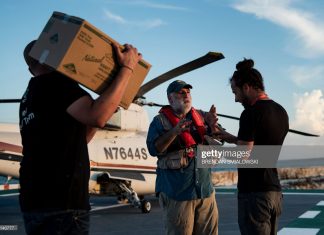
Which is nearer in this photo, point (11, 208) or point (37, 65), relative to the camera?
point (37, 65)

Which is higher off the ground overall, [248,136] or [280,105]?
[280,105]

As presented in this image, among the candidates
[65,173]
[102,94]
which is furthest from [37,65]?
[65,173]

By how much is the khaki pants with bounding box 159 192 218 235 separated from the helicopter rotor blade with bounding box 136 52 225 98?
3264 millimetres

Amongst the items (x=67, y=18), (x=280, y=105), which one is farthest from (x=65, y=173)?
(x=280, y=105)

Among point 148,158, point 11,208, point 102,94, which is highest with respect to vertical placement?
point 102,94

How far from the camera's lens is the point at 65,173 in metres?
2.16

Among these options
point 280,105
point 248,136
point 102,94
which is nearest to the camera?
point 102,94

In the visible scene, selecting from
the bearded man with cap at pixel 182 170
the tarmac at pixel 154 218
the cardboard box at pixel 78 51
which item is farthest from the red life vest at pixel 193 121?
the tarmac at pixel 154 218

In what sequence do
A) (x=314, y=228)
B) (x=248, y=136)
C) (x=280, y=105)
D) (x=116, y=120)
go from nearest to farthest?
(x=248, y=136)
(x=280, y=105)
(x=314, y=228)
(x=116, y=120)

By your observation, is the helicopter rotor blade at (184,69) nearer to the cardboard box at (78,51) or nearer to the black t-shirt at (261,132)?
the black t-shirt at (261,132)

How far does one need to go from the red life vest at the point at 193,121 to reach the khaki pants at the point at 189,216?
22.1 inches

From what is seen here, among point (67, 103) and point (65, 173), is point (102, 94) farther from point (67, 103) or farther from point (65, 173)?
point (65, 173)

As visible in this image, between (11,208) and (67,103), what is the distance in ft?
35.0

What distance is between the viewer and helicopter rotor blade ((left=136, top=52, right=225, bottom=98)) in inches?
265
